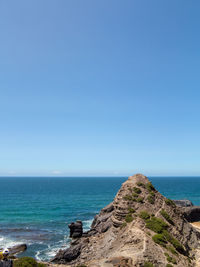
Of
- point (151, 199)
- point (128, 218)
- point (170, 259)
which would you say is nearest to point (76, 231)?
point (128, 218)

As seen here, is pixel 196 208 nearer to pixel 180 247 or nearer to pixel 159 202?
pixel 159 202

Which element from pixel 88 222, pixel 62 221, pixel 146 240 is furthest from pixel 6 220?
pixel 146 240

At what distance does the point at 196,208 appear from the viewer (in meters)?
71.6

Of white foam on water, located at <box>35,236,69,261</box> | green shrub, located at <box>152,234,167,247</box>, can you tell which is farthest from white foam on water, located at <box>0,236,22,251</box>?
green shrub, located at <box>152,234,167,247</box>

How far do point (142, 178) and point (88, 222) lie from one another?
36.8 m

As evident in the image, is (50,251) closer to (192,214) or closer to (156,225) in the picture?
(156,225)

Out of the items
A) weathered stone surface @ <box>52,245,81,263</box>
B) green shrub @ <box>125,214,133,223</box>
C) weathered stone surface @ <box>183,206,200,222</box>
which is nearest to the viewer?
green shrub @ <box>125,214,133,223</box>

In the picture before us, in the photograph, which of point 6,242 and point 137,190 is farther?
point 6,242

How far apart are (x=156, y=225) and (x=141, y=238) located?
5.52 metres

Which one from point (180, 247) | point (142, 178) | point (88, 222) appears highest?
point (142, 178)

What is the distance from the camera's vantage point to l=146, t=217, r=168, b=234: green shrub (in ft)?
110

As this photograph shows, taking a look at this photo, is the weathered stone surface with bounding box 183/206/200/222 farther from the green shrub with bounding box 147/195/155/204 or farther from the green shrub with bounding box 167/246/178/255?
the green shrub with bounding box 167/246/178/255

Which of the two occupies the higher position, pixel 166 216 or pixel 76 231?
pixel 166 216

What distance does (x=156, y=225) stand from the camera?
34281mm
